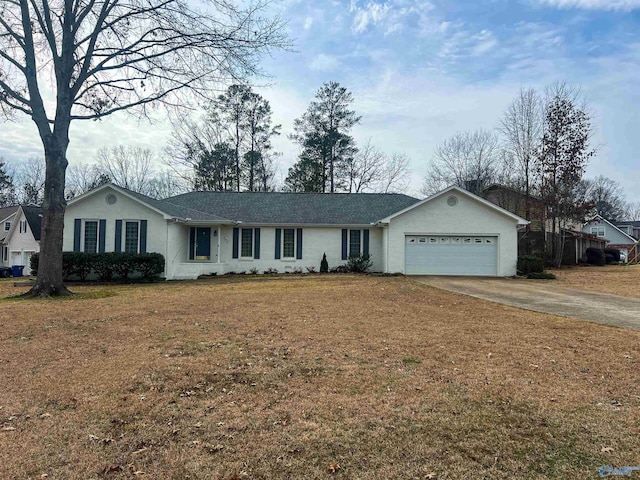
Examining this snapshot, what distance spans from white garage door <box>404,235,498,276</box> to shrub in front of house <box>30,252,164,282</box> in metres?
12.2

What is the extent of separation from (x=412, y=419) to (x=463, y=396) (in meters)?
0.87

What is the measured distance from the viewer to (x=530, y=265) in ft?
65.5

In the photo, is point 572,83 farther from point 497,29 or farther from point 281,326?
point 281,326

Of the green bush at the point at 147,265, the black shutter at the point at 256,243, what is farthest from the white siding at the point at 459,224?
the green bush at the point at 147,265

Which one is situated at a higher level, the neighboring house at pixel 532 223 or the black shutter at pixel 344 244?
the neighboring house at pixel 532 223

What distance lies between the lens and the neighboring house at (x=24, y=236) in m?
28.7

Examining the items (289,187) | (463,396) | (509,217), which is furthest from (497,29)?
(289,187)

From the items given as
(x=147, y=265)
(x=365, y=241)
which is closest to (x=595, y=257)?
(x=365, y=241)

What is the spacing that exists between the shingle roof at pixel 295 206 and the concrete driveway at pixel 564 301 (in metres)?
7.36

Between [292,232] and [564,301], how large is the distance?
A: 44.6ft

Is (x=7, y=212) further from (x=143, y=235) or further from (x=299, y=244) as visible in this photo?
(x=299, y=244)

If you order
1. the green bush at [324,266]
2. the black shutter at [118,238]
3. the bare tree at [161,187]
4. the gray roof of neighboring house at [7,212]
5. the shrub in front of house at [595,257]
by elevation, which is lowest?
the green bush at [324,266]

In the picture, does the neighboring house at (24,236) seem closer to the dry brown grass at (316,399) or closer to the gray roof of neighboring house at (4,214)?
the gray roof of neighboring house at (4,214)

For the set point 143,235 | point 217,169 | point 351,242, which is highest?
point 217,169
